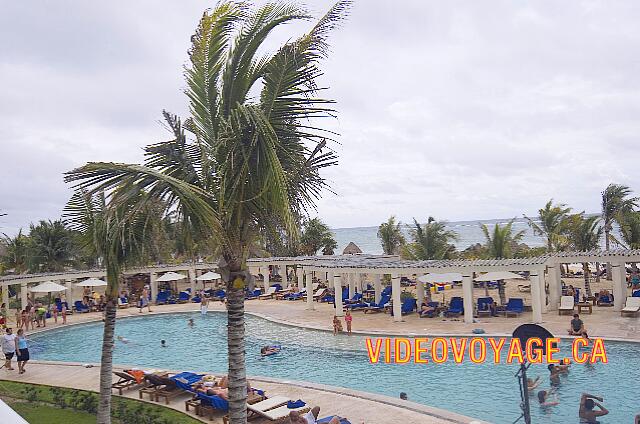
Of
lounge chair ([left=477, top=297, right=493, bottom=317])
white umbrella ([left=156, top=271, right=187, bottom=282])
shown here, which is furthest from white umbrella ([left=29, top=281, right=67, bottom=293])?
lounge chair ([left=477, top=297, right=493, bottom=317])

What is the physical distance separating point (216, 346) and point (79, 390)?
27.0ft

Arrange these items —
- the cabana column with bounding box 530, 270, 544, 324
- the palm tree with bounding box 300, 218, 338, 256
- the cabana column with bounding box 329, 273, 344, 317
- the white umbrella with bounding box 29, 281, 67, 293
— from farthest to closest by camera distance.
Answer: the palm tree with bounding box 300, 218, 338, 256
the white umbrella with bounding box 29, 281, 67, 293
the cabana column with bounding box 329, 273, 344, 317
the cabana column with bounding box 530, 270, 544, 324

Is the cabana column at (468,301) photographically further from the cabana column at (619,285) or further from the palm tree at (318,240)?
the palm tree at (318,240)

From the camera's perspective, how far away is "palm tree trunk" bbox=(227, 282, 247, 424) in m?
6.35

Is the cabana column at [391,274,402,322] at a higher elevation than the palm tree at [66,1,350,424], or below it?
below

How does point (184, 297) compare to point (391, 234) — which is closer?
point (184, 297)

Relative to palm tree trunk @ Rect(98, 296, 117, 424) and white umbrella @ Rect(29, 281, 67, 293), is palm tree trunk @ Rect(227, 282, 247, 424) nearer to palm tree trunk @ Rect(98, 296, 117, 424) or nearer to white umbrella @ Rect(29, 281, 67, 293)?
palm tree trunk @ Rect(98, 296, 117, 424)

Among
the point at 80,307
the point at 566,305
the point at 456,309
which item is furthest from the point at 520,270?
the point at 80,307

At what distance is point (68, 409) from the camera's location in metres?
12.4

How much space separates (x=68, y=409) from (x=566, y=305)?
20082 millimetres

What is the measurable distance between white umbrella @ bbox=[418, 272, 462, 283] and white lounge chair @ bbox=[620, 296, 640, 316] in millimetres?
6776

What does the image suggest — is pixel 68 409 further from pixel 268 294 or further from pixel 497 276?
pixel 268 294

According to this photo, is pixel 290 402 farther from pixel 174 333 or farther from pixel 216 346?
pixel 174 333

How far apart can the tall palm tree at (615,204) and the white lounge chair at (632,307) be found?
11042 millimetres
